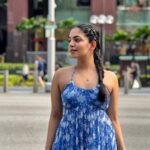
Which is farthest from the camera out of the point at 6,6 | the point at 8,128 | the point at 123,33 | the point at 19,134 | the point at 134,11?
the point at 6,6

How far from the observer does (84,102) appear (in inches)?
231

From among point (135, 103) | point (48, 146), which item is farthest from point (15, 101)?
point (48, 146)

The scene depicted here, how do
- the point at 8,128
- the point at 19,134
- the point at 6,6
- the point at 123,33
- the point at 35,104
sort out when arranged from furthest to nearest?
the point at 6,6 → the point at 123,33 → the point at 35,104 → the point at 8,128 → the point at 19,134

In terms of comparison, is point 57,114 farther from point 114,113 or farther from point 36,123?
point 36,123

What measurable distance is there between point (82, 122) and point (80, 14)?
208 feet

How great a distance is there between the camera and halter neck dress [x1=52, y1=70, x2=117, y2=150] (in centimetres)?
588

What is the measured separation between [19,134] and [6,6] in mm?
61613

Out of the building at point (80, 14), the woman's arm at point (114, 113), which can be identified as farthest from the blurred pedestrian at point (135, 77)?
the woman's arm at point (114, 113)

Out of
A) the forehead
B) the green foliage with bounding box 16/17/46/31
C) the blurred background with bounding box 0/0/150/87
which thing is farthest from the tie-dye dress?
the green foliage with bounding box 16/17/46/31

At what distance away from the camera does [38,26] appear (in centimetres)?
6594

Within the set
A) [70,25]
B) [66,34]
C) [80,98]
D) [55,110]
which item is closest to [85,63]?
[80,98]

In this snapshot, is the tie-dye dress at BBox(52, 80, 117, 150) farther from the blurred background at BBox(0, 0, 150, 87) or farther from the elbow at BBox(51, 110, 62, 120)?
the blurred background at BBox(0, 0, 150, 87)

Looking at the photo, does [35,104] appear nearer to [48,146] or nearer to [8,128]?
[8,128]

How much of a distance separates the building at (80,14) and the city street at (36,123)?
42745 millimetres
